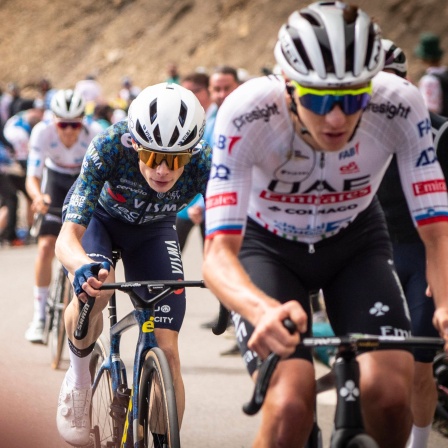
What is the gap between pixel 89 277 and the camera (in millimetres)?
4359

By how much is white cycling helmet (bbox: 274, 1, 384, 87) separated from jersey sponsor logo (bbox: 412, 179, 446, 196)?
1.57ft

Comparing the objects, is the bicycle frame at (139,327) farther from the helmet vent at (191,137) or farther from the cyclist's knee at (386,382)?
the cyclist's knee at (386,382)

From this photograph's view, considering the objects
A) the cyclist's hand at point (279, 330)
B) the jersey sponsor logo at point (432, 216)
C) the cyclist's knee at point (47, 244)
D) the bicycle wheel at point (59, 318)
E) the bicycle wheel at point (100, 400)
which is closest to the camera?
the cyclist's hand at point (279, 330)

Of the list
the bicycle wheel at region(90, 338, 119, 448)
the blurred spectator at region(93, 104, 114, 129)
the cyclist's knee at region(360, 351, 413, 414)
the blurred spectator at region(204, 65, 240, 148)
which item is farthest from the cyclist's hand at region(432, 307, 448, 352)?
the blurred spectator at region(93, 104, 114, 129)

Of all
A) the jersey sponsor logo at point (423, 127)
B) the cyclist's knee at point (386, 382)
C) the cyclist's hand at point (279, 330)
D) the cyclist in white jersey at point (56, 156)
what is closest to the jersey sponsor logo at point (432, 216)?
the jersey sponsor logo at point (423, 127)

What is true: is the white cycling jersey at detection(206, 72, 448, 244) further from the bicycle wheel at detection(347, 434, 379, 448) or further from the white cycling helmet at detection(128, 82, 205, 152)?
the white cycling helmet at detection(128, 82, 205, 152)

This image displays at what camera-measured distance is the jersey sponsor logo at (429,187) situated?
376 cm

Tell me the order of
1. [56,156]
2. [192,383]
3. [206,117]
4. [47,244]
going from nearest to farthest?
1. [192,383]
2. [47,244]
3. [206,117]
4. [56,156]

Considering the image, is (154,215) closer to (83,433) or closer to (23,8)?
(83,433)

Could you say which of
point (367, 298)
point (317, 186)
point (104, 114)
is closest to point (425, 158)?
point (317, 186)

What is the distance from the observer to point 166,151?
489 centimetres

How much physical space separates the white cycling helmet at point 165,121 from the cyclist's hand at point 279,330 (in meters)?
1.87

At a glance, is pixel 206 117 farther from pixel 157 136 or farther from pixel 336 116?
pixel 336 116

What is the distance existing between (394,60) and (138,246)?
165 cm
